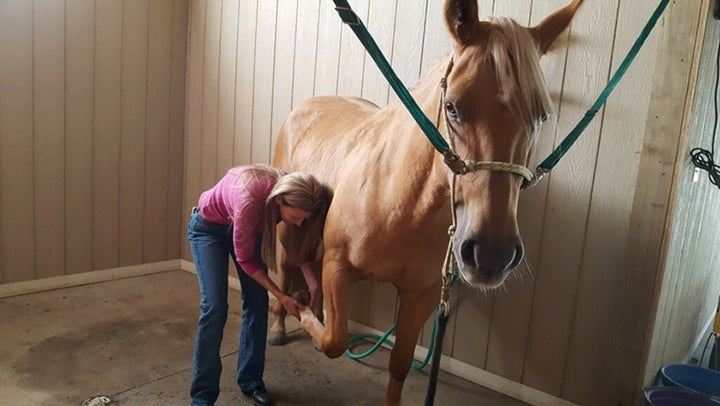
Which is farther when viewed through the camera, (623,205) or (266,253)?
(623,205)

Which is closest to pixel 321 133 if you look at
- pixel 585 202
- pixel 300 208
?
pixel 300 208

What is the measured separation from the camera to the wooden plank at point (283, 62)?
9.45ft

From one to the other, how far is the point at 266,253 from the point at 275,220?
0.12 metres

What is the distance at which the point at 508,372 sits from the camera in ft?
7.20

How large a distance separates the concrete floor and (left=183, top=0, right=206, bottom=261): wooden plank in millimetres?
925

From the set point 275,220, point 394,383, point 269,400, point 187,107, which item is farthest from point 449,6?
point 187,107

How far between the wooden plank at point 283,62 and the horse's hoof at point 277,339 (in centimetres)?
114

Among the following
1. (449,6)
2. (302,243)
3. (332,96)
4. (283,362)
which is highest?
(449,6)

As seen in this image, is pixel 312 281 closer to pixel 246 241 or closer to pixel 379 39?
pixel 246 241

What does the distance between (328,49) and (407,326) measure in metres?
1.58

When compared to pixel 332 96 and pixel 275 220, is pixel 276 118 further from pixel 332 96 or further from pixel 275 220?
pixel 275 220

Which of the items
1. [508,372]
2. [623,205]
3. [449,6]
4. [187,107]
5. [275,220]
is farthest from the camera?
[187,107]

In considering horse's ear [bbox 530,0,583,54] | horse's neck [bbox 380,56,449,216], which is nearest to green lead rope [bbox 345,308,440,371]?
horse's neck [bbox 380,56,449,216]

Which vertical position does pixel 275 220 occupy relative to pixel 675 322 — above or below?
above
